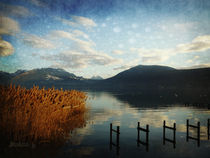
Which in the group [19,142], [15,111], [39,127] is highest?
[15,111]

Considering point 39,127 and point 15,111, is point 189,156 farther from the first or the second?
point 15,111

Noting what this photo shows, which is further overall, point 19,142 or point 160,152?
point 160,152

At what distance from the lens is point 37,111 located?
16766 millimetres

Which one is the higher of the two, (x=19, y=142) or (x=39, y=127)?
(x=39, y=127)

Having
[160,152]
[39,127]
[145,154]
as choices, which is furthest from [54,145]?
[160,152]

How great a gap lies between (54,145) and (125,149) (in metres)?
6.77

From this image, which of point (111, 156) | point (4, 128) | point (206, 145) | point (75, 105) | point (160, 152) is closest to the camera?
point (4, 128)

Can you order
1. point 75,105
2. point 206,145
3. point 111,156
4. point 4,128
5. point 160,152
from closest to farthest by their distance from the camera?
point 4,128 → point 111,156 → point 160,152 → point 206,145 → point 75,105

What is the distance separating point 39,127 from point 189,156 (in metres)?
13.6

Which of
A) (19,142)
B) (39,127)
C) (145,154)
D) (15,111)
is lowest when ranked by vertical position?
(145,154)

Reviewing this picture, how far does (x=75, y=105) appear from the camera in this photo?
109 feet

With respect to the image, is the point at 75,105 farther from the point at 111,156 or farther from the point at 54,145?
the point at 111,156

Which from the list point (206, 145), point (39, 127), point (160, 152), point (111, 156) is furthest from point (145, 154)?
point (39, 127)

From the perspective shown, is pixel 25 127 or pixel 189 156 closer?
pixel 25 127
